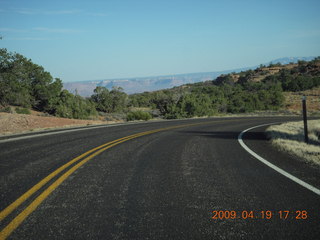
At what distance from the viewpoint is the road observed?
2859 millimetres

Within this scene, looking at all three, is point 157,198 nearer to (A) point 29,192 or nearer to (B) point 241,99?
(A) point 29,192

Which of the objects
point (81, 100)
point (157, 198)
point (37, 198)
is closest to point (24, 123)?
point (37, 198)

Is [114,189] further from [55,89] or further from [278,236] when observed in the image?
[55,89]

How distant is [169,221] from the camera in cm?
306

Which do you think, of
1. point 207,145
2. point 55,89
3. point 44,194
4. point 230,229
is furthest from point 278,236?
point 55,89

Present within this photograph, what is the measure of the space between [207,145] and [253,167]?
10.1ft
